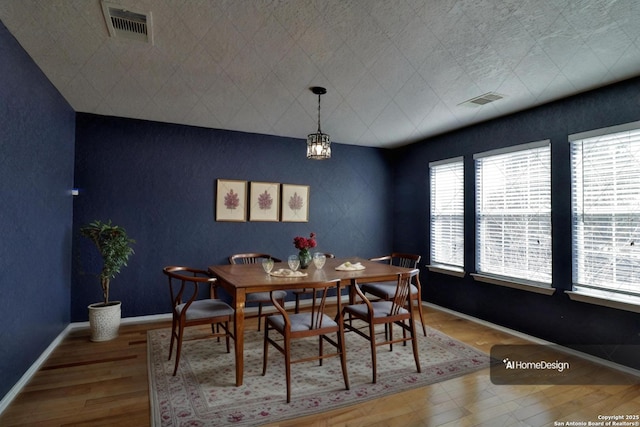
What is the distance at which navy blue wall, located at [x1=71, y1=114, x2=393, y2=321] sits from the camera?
12.9 ft

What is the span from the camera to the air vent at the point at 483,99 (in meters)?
3.30

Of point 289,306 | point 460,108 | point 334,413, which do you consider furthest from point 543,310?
point 289,306

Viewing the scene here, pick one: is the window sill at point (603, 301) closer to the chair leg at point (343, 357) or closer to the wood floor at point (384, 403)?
the wood floor at point (384, 403)

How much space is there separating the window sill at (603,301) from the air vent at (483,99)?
2.04 meters

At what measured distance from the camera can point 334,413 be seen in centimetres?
219

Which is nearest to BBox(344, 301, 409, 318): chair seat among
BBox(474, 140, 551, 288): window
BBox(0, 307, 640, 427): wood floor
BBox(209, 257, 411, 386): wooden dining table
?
BBox(209, 257, 411, 386): wooden dining table

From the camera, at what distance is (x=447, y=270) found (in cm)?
463

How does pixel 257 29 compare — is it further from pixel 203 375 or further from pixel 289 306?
pixel 289 306

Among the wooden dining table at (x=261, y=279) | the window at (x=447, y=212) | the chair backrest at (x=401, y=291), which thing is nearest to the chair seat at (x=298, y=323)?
the wooden dining table at (x=261, y=279)

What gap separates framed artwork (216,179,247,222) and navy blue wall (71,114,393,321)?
87 mm

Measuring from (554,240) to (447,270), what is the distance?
1476 mm

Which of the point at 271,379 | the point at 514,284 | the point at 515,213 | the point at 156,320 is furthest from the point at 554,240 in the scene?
the point at 156,320

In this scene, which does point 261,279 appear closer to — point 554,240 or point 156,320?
point 156,320

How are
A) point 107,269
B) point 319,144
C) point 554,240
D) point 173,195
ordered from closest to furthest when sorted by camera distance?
point 319,144
point 554,240
point 107,269
point 173,195
